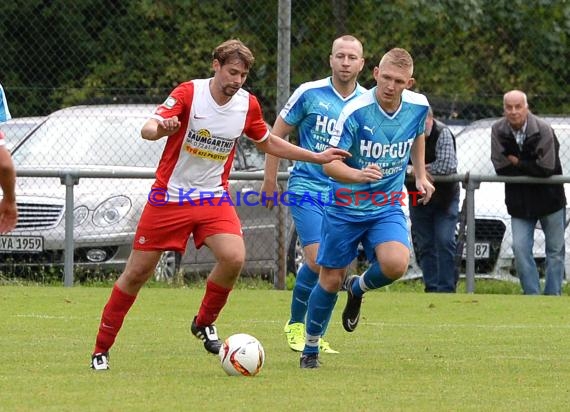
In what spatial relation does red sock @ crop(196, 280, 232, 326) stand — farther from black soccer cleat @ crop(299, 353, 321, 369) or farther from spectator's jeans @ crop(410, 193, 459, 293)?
spectator's jeans @ crop(410, 193, 459, 293)

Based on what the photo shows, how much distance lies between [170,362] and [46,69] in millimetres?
9849

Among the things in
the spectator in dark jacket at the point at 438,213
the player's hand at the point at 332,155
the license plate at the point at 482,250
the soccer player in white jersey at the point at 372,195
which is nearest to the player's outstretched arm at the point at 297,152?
the player's hand at the point at 332,155

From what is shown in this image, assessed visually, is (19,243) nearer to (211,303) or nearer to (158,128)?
(211,303)

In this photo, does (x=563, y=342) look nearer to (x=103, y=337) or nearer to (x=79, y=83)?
(x=103, y=337)

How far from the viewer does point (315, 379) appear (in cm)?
790

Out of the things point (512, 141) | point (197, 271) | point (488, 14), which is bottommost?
point (197, 271)

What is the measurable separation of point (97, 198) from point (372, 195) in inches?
228

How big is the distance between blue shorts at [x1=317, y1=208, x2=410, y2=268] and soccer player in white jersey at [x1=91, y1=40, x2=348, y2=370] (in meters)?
0.43

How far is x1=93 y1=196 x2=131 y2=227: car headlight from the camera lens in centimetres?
1374

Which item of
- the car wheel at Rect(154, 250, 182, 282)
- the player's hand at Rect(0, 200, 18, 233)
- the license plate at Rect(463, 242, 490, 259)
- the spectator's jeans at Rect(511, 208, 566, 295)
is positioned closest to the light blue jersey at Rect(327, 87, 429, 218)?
the player's hand at Rect(0, 200, 18, 233)

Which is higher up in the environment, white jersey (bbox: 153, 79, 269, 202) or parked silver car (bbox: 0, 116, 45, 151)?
white jersey (bbox: 153, 79, 269, 202)

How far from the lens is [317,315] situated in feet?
28.2

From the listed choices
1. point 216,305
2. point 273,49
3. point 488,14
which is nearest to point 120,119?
point 273,49

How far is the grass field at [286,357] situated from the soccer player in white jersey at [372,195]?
1.58 ft
